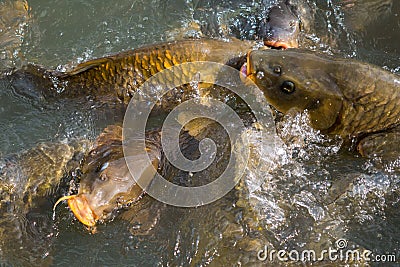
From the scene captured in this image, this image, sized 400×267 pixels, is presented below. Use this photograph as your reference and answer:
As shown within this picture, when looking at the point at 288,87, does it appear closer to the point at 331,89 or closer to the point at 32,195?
the point at 331,89

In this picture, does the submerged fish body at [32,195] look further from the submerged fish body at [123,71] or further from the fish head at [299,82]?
the fish head at [299,82]

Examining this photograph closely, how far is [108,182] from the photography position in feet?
9.28

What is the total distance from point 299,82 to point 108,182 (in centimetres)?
122

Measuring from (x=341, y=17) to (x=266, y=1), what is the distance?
0.63m

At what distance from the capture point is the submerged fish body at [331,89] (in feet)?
9.64

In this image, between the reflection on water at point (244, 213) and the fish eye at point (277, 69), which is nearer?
the reflection on water at point (244, 213)

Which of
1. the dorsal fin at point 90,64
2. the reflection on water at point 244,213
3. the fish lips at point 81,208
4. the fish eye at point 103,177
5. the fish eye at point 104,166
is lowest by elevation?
the reflection on water at point 244,213

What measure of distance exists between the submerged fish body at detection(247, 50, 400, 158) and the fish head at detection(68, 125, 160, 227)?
0.84 m

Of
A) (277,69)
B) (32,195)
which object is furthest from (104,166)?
(277,69)

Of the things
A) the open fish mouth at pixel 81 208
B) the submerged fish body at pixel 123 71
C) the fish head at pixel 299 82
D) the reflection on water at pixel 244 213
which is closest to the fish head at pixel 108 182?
the open fish mouth at pixel 81 208

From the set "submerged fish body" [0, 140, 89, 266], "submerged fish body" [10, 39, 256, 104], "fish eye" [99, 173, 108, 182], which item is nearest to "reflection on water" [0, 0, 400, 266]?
"submerged fish body" [0, 140, 89, 266]

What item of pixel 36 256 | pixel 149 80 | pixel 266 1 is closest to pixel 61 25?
pixel 149 80

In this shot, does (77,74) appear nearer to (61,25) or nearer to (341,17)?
(61,25)

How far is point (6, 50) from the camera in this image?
3.94m
